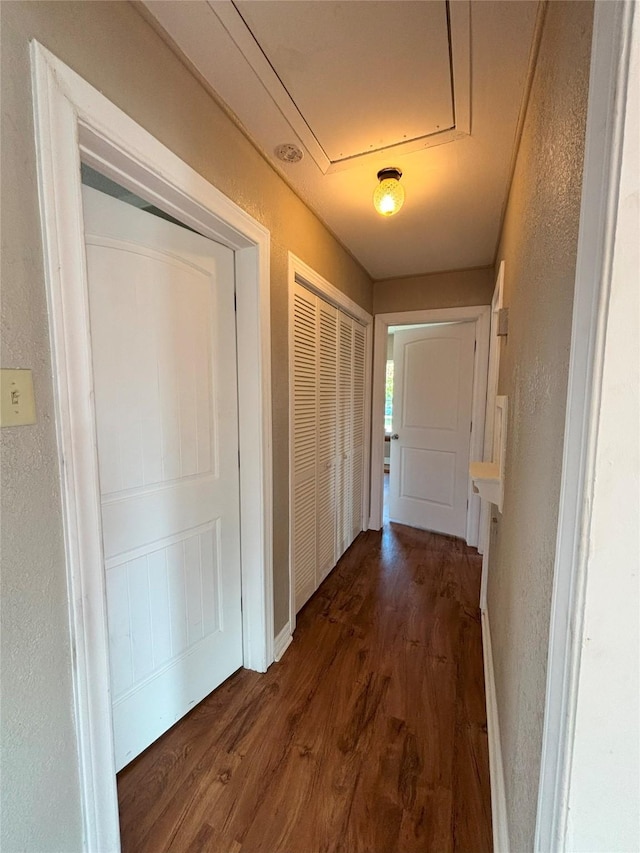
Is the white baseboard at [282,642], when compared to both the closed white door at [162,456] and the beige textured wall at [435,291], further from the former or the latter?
the beige textured wall at [435,291]

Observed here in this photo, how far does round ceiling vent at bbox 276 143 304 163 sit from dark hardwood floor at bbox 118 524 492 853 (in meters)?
2.37

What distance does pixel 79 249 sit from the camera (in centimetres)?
82

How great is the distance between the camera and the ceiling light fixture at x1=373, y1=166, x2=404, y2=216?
1.59m

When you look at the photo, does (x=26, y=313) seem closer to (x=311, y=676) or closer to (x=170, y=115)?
(x=170, y=115)

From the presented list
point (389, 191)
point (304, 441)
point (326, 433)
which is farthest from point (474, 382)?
point (389, 191)

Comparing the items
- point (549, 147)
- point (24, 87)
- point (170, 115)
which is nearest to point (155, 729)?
point (24, 87)

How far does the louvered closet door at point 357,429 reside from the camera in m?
2.98

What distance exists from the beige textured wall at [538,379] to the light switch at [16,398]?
105 cm

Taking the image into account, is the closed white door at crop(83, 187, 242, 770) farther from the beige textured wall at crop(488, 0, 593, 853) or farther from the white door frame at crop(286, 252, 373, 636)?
the beige textured wall at crop(488, 0, 593, 853)

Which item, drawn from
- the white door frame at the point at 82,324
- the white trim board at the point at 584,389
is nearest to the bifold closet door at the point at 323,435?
the white door frame at the point at 82,324

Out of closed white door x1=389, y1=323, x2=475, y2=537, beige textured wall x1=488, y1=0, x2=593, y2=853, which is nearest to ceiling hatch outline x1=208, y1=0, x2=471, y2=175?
beige textured wall x1=488, y1=0, x2=593, y2=853

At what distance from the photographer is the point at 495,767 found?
1.20 meters

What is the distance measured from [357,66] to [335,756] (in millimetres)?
2374

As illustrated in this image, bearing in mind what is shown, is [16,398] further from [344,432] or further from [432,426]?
[432,426]
